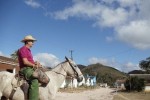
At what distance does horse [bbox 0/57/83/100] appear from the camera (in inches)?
340

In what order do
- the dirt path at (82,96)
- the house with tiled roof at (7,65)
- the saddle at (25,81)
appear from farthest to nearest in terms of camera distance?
the house with tiled roof at (7,65), the dirt path at (82,96), the saddle at (25,81)

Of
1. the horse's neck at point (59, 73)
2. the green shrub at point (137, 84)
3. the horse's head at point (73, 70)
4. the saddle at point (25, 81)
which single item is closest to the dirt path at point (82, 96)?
the horse's head at point (73, 70)

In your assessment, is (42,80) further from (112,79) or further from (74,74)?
(112,79)

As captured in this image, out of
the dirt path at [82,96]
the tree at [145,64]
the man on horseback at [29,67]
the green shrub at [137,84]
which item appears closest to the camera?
the man on horseback at [29,67]

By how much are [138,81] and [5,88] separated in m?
61.8

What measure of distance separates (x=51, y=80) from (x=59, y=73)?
53 cm

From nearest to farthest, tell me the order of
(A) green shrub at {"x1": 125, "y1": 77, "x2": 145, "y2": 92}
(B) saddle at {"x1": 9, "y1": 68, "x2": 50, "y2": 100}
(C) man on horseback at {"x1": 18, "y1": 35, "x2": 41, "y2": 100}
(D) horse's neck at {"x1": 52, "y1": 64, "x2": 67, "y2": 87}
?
(C) man on horseback at {"x1": 18, "y1": 35, "x2": 41, "y2": 100} < (B) saddle at {"x1": 9, "y1": 68, "x2": 50, "y2": 100} < (D) horse's neck at {"x1": 52, "y1": 64, "x2": 67, "y2": 87} < (A) green shrub at {"x1": 125, "y1": 77, "x2": 145, "y2": 92}

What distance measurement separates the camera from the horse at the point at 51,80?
8.63 metres

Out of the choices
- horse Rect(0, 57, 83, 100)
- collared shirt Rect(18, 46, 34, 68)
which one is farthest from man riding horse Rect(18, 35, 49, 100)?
horse Rect(0, 57, 83, 100)

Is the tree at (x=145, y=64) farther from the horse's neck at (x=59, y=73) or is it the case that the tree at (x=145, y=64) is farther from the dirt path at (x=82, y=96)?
the horse's neck at (x=59, y=73)

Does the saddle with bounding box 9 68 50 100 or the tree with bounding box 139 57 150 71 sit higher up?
the tree with bounding box 139 57 150 71

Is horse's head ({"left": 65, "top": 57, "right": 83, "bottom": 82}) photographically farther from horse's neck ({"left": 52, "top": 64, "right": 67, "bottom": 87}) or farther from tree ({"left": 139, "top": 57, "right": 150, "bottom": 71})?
tree ({"left": 139, "top": 57, "right": 150, "bottom": 71})

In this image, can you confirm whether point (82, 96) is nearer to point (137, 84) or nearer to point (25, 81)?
point (137, 84)

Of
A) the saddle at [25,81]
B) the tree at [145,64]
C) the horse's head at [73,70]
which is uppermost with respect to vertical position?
the tree at [145,64]
